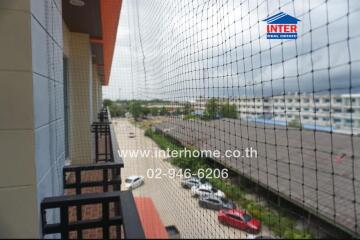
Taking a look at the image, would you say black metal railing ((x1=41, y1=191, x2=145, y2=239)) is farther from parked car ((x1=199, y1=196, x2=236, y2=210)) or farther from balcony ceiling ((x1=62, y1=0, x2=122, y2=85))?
parked car ((x1=199, y1=196, x2=236, y2=210))

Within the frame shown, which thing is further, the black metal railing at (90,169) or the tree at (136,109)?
the tree at (136,109)

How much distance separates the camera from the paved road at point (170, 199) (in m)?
3.31

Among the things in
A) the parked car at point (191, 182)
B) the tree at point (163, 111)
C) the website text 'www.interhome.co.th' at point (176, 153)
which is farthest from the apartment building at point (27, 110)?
the parked car at point (191, 182)

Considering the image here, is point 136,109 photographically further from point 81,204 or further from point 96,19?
point 81,204

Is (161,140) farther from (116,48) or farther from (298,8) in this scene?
(298,8)

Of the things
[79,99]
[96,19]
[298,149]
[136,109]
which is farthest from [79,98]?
[298,149]

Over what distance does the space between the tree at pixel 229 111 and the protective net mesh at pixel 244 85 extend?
0.03 ft

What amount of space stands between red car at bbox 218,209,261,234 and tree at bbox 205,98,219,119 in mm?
1324

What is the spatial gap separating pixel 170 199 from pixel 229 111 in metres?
2.59

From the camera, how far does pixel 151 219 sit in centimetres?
419

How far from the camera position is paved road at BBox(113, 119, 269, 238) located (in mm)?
3309

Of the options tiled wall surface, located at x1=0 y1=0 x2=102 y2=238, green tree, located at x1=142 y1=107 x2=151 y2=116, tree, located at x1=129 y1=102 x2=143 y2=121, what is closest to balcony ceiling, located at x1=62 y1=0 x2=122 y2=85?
tree, located at x1=129 y1=102 x2=143 y2=121

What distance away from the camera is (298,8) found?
1.18 m

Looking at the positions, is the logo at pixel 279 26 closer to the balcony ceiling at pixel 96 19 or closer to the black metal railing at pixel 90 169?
the black metal railing at pixel 90 169
